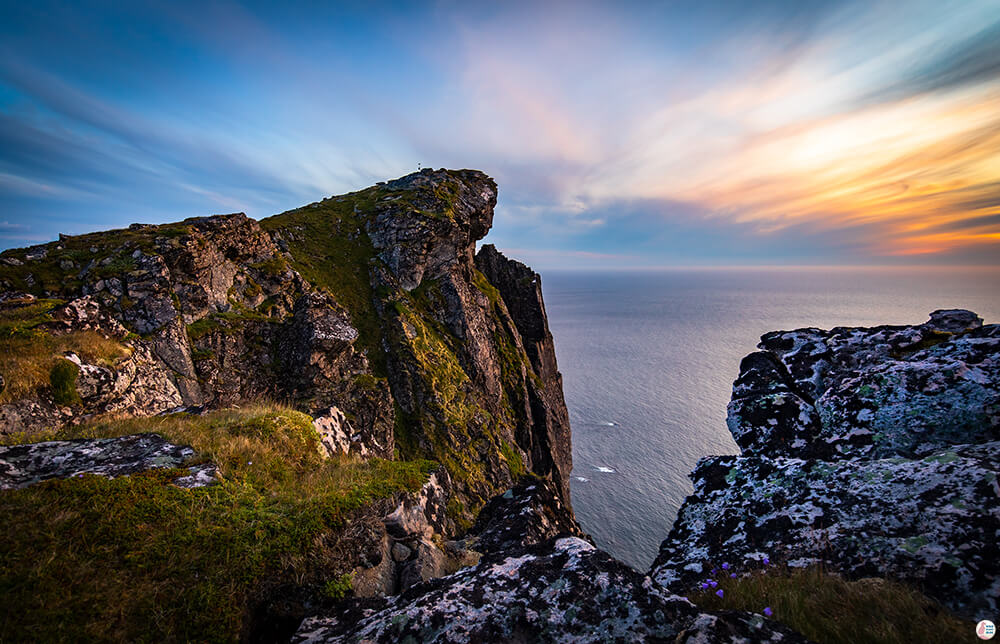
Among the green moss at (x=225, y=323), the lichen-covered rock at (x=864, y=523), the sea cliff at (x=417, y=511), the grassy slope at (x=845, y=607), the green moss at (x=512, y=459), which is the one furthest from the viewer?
the green moss at (x=512, y=459)

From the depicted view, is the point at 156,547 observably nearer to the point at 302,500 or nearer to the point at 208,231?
the point at 302,500

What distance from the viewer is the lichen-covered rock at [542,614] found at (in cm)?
403

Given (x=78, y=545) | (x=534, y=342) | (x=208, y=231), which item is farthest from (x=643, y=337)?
(x=78, y=545)

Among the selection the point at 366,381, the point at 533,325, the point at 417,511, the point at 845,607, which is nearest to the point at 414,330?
the point at 366,381

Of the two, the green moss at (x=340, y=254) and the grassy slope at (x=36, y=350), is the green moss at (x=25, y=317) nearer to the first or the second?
the grassy slope at (x=36, y=350)

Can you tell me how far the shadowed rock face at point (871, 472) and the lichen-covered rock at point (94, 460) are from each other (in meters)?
9.37

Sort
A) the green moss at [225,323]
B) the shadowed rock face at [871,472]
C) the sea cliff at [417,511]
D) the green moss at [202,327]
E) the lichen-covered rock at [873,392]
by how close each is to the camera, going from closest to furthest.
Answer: the sea cliff at [417,511] → the shadowed rock face at [871,472] → the lichen-covered rock at [873,392] → the green moss at [202,327] → the green moss at [225,323]

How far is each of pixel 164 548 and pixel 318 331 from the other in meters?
24.0

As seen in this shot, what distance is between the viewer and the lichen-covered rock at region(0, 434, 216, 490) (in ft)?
18.6

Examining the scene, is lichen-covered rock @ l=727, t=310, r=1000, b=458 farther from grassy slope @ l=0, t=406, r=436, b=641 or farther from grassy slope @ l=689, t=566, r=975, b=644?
grassy slope @ l=0, t=406, r=436, b=641

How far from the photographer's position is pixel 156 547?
4.72 m

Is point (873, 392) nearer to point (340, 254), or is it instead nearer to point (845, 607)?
point (845, 607)

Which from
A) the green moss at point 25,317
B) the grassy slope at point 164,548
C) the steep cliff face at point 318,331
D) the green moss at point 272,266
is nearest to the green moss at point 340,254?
the steep cliff face at point 318,331

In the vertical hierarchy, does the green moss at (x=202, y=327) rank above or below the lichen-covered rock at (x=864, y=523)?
above
